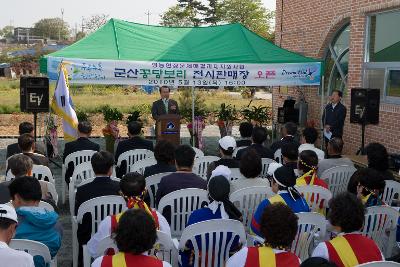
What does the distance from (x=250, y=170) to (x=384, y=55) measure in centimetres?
672

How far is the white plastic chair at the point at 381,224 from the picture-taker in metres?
4.20

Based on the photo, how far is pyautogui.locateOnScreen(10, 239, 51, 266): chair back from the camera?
10.5ft

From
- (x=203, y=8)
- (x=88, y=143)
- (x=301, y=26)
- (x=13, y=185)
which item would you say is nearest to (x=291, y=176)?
(x=13, y=185)

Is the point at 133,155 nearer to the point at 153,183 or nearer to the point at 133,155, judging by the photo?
the point at 133,155

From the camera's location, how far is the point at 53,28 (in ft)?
408

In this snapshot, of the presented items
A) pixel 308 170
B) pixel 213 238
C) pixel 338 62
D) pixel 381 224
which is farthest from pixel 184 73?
pixel 213 238

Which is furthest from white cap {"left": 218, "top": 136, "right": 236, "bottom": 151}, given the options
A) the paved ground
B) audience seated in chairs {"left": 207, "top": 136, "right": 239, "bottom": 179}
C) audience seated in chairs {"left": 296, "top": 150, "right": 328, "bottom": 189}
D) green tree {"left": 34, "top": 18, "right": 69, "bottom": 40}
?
green tree {"left": 34, "top": 18, "right": 69, "bottom": 40}

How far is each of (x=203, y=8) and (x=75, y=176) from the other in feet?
190

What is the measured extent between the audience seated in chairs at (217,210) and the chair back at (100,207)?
83 centimetres

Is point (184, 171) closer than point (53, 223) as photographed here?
No

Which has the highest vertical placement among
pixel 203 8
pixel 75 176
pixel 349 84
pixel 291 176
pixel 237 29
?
pixel 203 8

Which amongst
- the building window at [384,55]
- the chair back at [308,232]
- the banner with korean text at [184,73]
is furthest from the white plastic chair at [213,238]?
the building window at [384,55]

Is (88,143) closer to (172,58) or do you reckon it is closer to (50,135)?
(172,58)

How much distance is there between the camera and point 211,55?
9.49 metres
